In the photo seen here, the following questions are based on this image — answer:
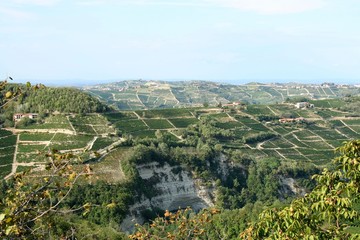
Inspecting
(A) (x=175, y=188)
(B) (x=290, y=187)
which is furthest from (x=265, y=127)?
(A) (x=175, y=188)

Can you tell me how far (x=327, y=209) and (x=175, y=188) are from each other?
62.7 m

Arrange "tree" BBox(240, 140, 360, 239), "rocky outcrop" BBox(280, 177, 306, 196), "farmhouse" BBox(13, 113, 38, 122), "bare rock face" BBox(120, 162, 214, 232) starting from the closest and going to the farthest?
"tree" BBox(240, 140, 360, 239), "bare rock face" BBox(120, 162, 214, 232), "rocky outcrop" BBox(280, 177, 306, 196), "farmhouse" BBox(13, 113, 38, 122)

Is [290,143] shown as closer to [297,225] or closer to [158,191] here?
[158,191]

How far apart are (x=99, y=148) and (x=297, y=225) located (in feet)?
213

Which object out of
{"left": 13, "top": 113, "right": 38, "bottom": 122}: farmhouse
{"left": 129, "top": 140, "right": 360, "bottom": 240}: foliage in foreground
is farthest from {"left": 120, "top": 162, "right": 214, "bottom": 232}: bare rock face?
{"left": 129, "top": 140, "right": 360, "bottom": 240}: foliage in foreground

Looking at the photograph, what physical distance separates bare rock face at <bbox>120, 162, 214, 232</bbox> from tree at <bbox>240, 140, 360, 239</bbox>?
189 feet

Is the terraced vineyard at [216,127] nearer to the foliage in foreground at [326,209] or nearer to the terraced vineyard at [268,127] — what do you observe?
the terraced vineyard at [268,127]

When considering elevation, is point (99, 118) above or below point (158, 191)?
above

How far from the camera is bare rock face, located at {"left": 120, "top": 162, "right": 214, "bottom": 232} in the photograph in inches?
2687

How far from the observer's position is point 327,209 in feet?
28.4

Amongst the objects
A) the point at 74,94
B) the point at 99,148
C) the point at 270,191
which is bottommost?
the point at 270,191

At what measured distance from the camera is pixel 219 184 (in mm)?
73500

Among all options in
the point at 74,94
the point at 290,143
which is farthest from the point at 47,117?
the point at 290,143

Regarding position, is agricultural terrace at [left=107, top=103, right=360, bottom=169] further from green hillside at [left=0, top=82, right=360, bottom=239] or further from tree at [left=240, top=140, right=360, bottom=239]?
tree at [left=240, top=140, right=360, bottom=239]
